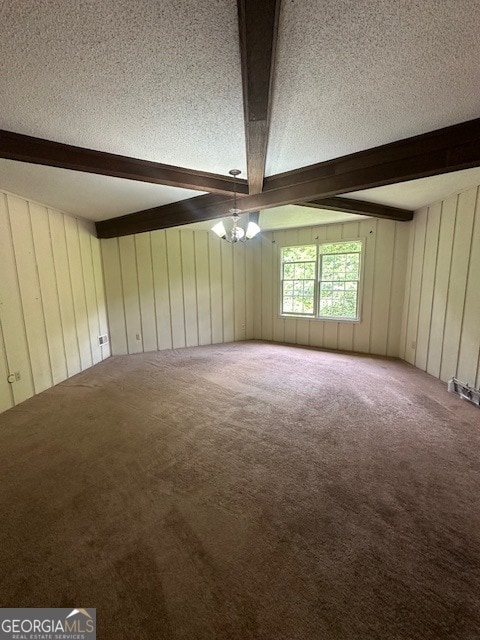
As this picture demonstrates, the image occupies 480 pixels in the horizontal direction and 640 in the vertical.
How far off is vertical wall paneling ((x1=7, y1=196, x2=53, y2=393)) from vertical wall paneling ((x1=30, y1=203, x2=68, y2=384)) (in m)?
0.07

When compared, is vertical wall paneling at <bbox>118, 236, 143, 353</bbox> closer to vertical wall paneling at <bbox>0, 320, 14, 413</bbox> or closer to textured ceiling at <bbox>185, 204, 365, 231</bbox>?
textured ceiling at <bbox>185, 204, 365, 231</bbox>

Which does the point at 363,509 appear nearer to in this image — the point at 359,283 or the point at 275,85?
the point at 275,85

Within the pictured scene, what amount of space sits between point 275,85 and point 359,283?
4.08 m

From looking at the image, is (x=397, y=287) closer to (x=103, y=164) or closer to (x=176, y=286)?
(x=176, y=286)

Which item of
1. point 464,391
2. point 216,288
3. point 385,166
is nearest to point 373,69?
point 385,166

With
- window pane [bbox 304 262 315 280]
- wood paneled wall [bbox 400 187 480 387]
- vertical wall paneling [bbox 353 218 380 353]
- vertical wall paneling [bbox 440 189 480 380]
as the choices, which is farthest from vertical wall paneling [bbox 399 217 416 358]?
window pane [bbox 304 262 315 280]

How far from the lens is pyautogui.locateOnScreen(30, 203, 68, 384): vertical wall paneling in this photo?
3346 mm

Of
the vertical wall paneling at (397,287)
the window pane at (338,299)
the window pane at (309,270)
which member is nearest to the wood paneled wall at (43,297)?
the window pane at (309,270)

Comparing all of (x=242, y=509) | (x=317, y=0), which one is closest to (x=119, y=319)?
(x=242, y=509)

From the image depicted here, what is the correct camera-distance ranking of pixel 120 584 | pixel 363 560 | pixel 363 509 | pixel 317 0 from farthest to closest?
pixel 363 509 → pixel 363 560 → pixel 120 584 → pixel 317 0

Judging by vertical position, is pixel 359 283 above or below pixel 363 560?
above

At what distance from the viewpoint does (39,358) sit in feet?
11.0

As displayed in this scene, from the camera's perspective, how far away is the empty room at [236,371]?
1.10 m

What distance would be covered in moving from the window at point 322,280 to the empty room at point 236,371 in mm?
974
